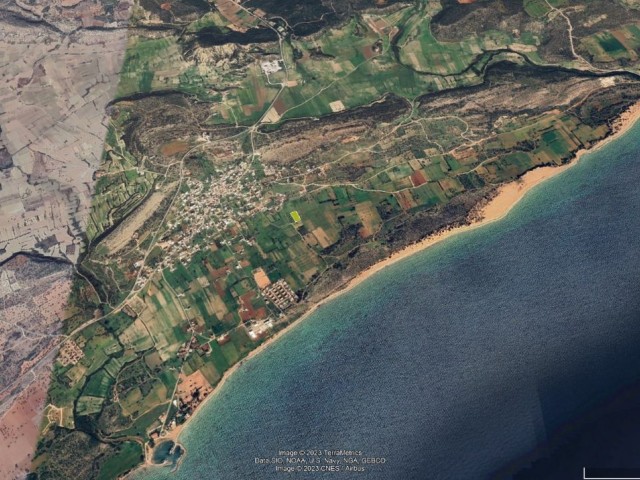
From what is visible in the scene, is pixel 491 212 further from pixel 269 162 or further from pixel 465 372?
pixel 269 162

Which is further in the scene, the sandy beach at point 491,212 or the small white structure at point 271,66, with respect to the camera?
the small white structure at point 271,66

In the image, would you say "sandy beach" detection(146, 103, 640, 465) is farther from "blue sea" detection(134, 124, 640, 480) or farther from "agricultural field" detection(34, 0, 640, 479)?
"blue sea" detection(134, 124, 640, 480)

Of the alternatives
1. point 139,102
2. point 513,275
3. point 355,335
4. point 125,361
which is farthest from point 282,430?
point 139,102

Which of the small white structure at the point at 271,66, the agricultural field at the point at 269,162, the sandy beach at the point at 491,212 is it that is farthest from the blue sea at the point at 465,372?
the small white structure at the point at 271,66

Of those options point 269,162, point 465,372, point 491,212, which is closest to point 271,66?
point 269,162

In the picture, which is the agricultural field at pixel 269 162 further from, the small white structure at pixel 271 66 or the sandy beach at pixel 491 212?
the sandy beach at pixel 491 212
